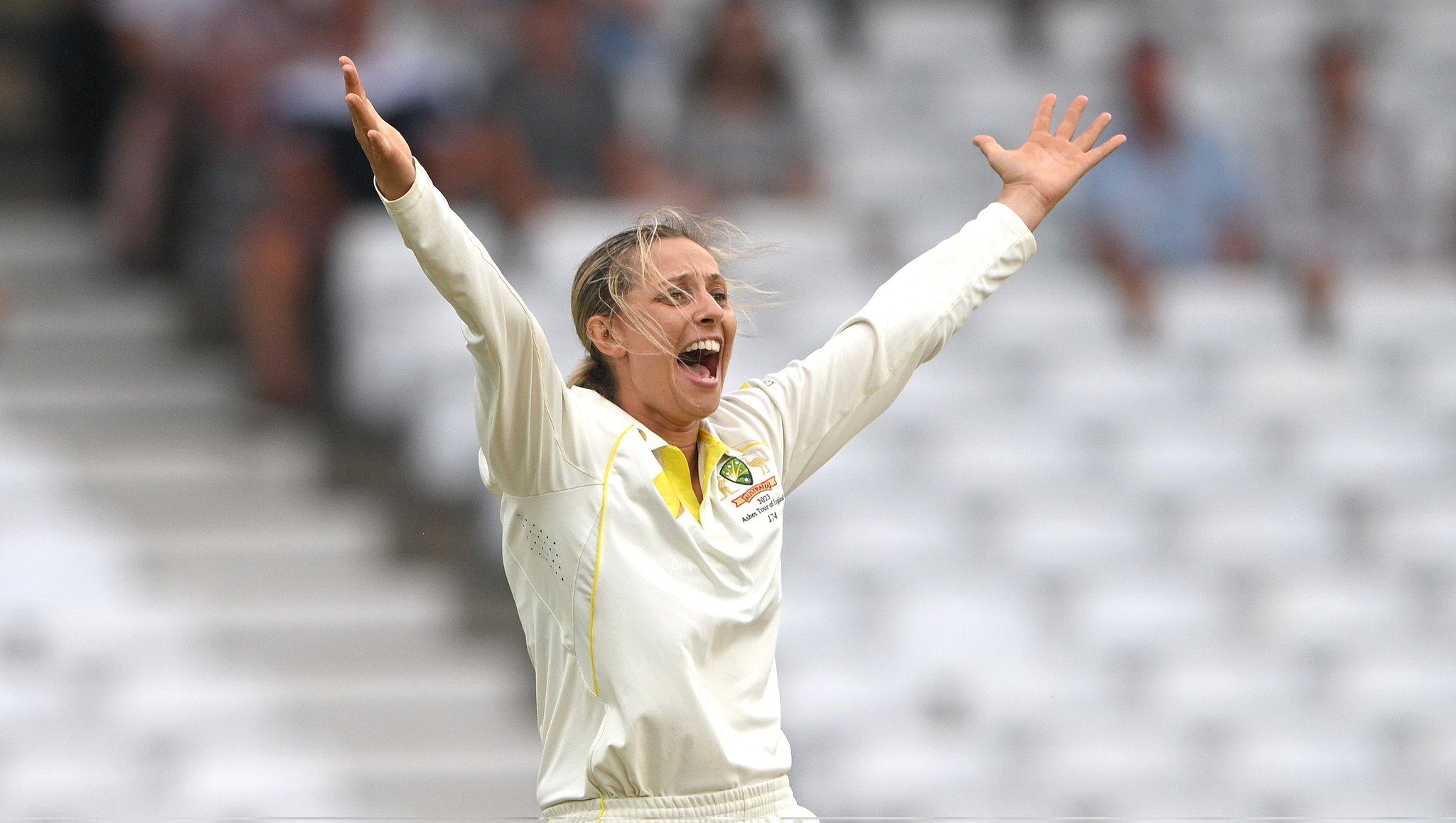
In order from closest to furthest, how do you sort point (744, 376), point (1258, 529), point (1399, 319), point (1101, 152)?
point (1101, 152) → point (744, 376) → point (1258, 529) → point (1399, 319)

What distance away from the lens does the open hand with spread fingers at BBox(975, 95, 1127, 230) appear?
2250 millimetres

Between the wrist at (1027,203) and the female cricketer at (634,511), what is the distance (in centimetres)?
37

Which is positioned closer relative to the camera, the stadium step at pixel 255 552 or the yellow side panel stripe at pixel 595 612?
the yellow side panel stripe at pixel 595 612

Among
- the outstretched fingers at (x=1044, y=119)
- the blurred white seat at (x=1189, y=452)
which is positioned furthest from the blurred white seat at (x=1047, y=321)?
the outstretched fingers at (x=1044, y=119)

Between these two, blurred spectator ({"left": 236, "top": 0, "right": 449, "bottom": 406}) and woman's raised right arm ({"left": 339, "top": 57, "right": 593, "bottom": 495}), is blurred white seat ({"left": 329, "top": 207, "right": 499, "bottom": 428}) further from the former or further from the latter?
woman's raised right arm ({"left": 339, "top": 57, "right": 593, "bottom": 495})

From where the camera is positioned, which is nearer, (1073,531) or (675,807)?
(675,807)

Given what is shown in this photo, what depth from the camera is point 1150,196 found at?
5.73 m

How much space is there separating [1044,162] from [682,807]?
0.87 metres

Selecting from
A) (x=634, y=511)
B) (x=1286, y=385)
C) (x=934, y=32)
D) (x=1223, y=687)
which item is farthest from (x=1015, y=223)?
(x=934, y=32)

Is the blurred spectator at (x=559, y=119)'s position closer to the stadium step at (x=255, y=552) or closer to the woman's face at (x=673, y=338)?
the stadium step at (x=255, y=552)

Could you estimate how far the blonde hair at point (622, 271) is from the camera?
1.98 m

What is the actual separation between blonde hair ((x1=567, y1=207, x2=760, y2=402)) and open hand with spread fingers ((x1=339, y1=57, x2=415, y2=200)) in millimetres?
319

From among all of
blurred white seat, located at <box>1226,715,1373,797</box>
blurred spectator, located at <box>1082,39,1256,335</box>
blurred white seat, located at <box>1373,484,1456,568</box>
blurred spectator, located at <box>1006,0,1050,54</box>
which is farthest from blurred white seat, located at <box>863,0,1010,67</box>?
blurred white seat, located at <box>1226,715,1373,797</box>

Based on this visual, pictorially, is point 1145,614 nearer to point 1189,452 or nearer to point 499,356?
point 1189,452
